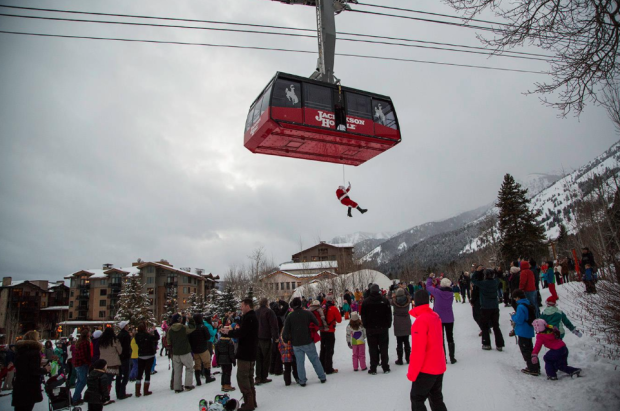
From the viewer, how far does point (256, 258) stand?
1668 inches

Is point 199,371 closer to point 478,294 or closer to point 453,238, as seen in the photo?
point 478,294

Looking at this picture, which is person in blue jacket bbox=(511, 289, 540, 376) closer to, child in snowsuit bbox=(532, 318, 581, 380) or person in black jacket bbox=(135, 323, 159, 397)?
child in snowsuit bbox=(532, 318, 581, 380)

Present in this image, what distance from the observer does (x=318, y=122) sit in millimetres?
10016

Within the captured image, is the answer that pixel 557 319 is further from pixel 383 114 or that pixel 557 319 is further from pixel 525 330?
pixel 383 114

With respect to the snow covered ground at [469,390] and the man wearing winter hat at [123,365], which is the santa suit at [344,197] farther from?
the man wearing winter hat at [123,365]

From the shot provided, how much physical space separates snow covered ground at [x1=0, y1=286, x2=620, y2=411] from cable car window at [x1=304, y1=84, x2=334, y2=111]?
275 inches

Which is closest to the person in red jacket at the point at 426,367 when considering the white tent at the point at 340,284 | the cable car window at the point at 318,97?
the cable car window at the point at 318,97

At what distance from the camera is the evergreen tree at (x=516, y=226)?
3444 cm

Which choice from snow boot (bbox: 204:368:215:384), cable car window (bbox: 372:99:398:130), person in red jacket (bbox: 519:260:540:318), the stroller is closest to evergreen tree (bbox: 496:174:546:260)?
person in red jacket (bbox: 519:260:540:318)

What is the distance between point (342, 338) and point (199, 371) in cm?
793

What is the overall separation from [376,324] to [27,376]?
6.53 metres

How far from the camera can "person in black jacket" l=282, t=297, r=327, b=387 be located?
23.8 ft

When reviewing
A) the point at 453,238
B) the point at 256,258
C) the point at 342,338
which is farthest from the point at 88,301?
the point at 453,238

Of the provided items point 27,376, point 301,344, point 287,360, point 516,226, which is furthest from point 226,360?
point 516,226
